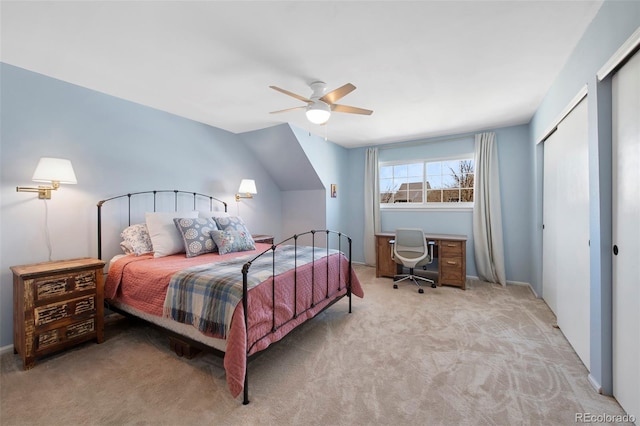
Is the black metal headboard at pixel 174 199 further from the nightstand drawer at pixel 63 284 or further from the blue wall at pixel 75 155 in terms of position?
the nightstand drawer at pixel 63 284

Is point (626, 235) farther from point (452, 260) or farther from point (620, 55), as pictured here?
point (452, 260)

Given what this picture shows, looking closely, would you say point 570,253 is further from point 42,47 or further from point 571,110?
point 42,47

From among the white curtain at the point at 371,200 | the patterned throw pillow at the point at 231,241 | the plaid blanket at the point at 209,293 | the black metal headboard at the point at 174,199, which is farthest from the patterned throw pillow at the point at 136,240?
the white curtain at the point at 371,200

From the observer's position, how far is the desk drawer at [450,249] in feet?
13.0

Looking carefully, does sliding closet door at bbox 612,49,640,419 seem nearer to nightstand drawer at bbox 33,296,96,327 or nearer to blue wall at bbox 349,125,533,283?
blue wall at bbox 349,125,533,283

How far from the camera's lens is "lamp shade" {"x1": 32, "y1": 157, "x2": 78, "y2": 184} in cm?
226

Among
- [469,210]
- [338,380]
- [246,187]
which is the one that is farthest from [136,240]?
[469,210]

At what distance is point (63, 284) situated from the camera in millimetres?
2207

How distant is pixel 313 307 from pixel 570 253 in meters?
2.33

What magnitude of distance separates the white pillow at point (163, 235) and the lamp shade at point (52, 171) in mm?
738

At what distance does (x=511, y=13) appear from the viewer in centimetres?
171

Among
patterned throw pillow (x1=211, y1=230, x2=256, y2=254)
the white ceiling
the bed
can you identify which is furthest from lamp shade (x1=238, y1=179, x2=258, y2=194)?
the white ceiling

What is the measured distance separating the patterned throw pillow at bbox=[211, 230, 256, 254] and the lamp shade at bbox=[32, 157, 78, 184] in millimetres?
1336

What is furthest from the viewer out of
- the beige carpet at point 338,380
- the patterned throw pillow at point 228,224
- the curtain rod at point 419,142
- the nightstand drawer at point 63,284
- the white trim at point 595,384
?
the curtain rod at point 419,142
